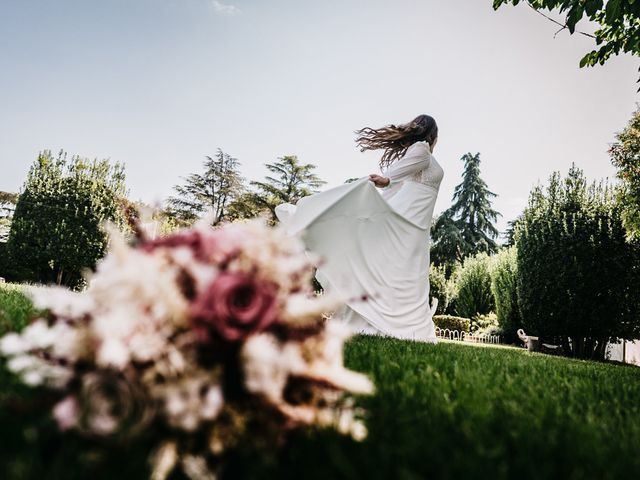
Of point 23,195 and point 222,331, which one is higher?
point 23,195

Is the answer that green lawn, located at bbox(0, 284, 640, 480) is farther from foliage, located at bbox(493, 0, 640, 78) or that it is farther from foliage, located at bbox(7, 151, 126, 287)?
foliage, located at bbox(7, 151, 126, 287)

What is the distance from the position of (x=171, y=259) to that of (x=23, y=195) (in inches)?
813

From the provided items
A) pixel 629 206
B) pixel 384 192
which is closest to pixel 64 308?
pixel 384 192

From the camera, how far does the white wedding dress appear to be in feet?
18.0

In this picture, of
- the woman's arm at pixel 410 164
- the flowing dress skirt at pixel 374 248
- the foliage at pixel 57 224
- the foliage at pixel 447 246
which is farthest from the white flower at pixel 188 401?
the foliage at pixel 447 246

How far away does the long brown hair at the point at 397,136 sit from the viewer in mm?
6637

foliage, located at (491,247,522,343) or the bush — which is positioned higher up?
foliage, located at (491,247,522,343)

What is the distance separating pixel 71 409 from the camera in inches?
44.3

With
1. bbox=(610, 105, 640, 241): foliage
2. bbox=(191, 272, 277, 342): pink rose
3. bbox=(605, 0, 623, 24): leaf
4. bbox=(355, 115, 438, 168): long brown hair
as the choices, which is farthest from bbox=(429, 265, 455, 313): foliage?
bbox=(191, 272, 277, 342): pink rose

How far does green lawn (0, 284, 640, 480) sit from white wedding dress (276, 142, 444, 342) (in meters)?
2.78

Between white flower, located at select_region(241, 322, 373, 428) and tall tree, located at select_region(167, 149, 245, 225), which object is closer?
white flower, located at select_region(241, 322, 373, 428)

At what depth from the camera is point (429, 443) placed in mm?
1508

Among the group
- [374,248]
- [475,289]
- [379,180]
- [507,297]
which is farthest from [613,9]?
[475,289]

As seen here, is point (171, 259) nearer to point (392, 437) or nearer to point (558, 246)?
point (392, 437)
